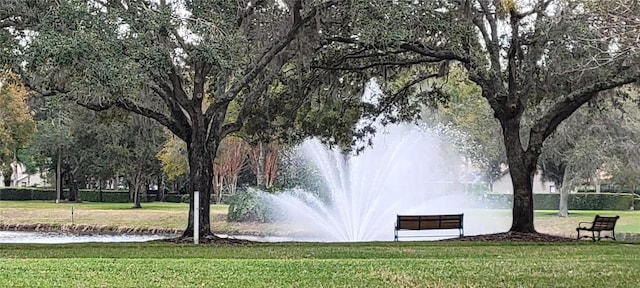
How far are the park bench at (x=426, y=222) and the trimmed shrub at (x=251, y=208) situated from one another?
11.0m

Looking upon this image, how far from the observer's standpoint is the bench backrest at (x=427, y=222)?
1872 cm

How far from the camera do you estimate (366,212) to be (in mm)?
23984

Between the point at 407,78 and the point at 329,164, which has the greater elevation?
the point at 407,78

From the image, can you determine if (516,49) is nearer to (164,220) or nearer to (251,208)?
(251,208)

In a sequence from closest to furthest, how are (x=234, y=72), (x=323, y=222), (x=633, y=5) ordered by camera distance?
(x=633, y=5) < (x=234, y=72) < (x=323, y=222)

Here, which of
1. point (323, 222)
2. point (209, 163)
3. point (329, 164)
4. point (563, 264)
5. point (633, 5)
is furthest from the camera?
point (329, 164)

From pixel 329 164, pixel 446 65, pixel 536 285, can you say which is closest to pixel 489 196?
pixel 329 164

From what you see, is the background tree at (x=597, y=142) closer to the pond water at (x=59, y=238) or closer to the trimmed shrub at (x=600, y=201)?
the trimmed shrub at (x=600, y=201)

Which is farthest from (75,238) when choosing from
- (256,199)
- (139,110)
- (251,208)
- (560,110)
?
(560,110)

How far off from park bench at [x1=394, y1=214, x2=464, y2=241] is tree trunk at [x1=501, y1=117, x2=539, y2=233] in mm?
1366

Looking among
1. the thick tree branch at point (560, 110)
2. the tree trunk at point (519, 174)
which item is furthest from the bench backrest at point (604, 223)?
the thick tree branch at point (560, 110)

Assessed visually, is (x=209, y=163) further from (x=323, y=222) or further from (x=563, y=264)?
(x=563, y=264)

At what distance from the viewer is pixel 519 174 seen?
1917 centimetres

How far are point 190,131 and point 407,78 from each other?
8110mm
